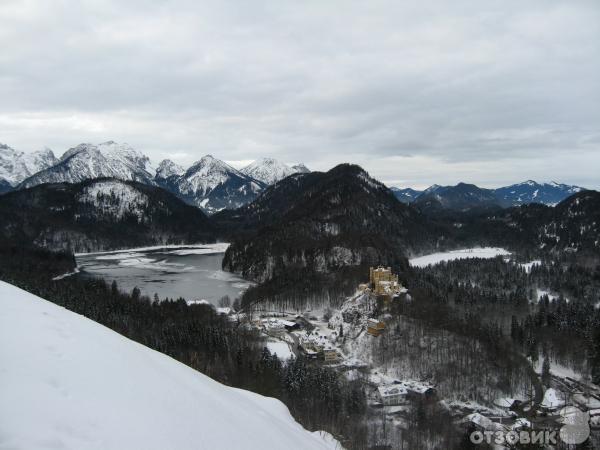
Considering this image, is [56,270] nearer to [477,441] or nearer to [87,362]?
[477,441]

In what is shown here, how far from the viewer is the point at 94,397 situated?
20.5 ft

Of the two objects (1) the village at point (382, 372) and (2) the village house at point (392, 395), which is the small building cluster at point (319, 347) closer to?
(1) the village at point (382, 372)

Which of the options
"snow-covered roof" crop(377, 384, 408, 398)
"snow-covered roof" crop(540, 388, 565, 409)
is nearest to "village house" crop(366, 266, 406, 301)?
"snow-covered roof" crop(377, 384, 408, 398)

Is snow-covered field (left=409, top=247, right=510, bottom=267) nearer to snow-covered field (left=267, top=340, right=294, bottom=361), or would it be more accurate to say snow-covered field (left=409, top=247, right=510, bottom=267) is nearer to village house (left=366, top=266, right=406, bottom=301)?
village house (left=366, top=266, right=406, bottom=301)

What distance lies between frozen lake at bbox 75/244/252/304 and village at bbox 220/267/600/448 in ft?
87.6

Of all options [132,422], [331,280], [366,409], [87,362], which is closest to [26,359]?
[87,362]

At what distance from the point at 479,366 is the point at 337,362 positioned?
52.1 feet

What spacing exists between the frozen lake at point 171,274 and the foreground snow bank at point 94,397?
262 ft

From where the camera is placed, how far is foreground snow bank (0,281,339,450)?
523 cm

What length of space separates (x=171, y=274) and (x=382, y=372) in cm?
8835

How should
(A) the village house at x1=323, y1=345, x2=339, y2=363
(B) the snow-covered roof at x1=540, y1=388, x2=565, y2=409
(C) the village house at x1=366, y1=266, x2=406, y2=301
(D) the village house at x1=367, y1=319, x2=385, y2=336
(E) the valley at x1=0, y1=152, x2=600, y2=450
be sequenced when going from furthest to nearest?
(C) the village house at x1=366, y1=266, x2=406, y2=301, (D) the village house at x1=367, y1=319, x2=385, y2=336, (A) the village house at x1=323, y1=345, x2=339, y2=363, (B) the snow-covered roof at x1=540, y1=388, x2=565, y2=409, (E) the valley at x1=0, y1=152, x2=600, y2=450

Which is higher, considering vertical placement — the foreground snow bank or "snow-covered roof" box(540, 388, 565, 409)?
the foreground snow bank

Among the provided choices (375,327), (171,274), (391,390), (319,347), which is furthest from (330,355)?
(171,274)

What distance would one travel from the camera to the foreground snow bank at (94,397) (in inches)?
206
